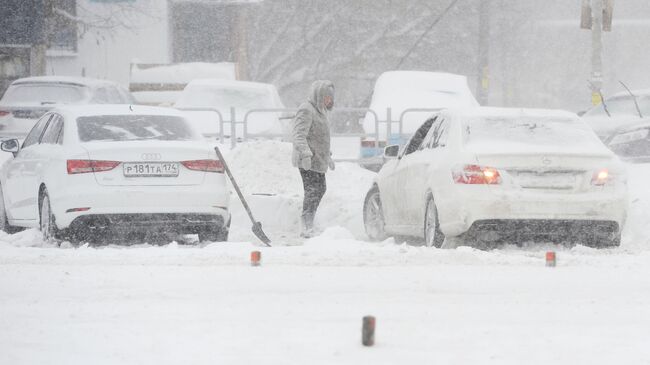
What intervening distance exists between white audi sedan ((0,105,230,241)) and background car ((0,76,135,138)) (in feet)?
25.9

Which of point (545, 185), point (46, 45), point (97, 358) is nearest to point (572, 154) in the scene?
point (545, 185)

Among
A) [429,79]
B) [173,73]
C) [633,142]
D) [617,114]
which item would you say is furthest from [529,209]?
[173,73]

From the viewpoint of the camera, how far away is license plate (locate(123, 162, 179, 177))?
442 inches

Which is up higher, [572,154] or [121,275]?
[572,154]

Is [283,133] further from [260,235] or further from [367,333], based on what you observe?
[367,333]

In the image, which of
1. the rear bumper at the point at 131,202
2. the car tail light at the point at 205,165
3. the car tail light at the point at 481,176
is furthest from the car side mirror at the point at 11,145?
the car tail light at the point at 481,176

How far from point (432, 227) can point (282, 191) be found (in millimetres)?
5816

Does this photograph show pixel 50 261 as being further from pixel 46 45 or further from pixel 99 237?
pixel 46 45

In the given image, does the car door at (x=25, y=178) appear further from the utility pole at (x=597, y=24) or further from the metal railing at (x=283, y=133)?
the utility pole at (x=597, y=24)

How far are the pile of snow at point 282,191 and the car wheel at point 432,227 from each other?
3649 millimetres

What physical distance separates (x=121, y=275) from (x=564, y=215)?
12.5 ft

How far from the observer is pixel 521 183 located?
34.7ft

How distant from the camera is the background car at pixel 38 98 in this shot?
65.6 ft

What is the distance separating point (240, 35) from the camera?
33.1 m
